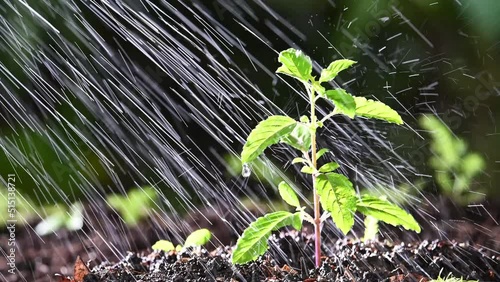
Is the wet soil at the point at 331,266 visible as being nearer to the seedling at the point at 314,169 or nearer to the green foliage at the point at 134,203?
the seedling at the point at 314,169

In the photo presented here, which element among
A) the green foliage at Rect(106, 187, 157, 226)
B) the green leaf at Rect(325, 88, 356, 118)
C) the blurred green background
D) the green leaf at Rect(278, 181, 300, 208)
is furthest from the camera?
the blurred green background

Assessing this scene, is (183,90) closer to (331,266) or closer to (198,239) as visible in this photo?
(198,239)

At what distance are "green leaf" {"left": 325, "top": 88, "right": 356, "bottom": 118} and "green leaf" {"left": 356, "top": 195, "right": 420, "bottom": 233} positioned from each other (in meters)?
0.12

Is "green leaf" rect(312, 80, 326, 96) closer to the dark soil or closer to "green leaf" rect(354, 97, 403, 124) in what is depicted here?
"green leaf" rect(354, 97, 403, 124)

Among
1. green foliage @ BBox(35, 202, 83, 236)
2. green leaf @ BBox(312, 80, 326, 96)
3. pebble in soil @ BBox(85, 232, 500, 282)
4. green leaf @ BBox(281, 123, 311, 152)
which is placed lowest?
green foliage @ BBox(35, 202, 83, 236)

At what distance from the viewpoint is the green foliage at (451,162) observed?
3.99 feet

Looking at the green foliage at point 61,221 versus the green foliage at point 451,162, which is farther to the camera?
the green foliage at point 451,162

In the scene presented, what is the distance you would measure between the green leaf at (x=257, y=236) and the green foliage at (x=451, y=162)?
60 cm

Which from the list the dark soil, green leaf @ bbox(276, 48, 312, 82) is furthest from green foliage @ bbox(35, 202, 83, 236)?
green leaf @ bbox(276, 48, 312, 82)

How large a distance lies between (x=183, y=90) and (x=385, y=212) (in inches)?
32.8

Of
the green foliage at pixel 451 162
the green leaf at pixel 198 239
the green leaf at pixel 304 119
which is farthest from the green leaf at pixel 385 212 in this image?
the green foliage at pixel 451 162

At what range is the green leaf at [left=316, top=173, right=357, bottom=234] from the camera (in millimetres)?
626

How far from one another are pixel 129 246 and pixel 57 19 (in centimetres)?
62

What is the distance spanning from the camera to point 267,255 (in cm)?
77
